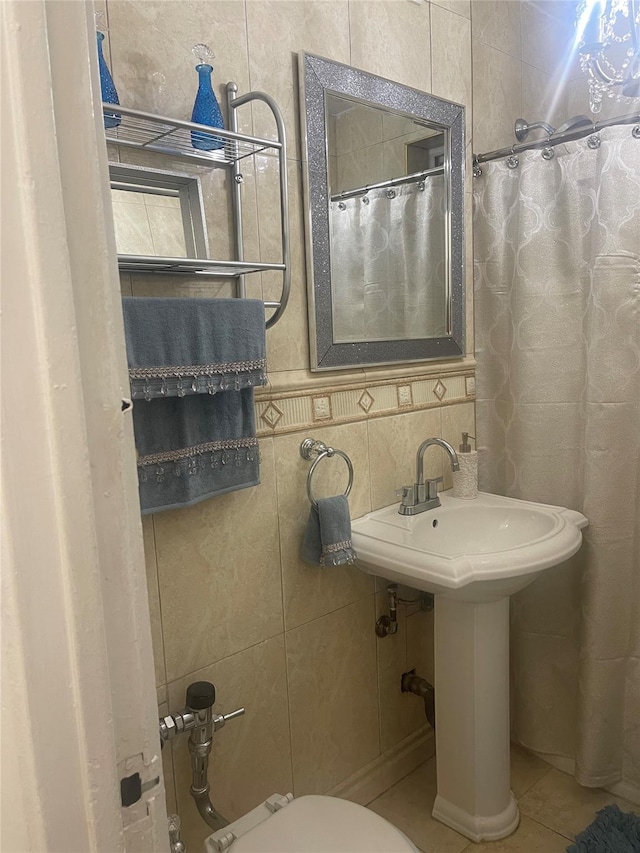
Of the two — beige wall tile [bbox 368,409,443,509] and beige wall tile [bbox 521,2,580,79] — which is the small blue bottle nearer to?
beige wall tile [bbox 368,409,443,509]

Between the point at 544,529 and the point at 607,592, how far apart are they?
27 cm

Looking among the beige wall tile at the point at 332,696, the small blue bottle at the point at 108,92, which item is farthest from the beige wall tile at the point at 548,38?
the beige wall tile at the point at 332,696

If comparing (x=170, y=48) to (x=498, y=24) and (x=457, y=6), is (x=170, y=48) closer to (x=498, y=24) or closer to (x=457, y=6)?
(x=457, y=6)

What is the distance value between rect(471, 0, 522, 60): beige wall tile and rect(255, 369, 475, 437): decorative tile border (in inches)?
42.0

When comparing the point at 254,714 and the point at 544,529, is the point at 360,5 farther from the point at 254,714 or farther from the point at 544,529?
the point at 254,714

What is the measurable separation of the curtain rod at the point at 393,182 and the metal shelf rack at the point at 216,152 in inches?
9.4

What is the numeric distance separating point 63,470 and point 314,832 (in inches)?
44.1

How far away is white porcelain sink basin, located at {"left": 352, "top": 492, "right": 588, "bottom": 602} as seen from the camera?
145 cm

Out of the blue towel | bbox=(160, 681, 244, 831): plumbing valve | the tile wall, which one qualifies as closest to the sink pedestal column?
the tile wall

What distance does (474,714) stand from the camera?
5.54 feet

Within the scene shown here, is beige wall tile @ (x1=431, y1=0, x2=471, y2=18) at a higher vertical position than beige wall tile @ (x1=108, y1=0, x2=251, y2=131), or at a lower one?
higher

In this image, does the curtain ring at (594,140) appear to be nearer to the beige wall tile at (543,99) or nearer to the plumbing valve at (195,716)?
the beige wall tile at (543,99)

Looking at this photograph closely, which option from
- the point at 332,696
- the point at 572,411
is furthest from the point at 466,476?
the point at 332,696

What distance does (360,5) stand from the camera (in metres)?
1.67
